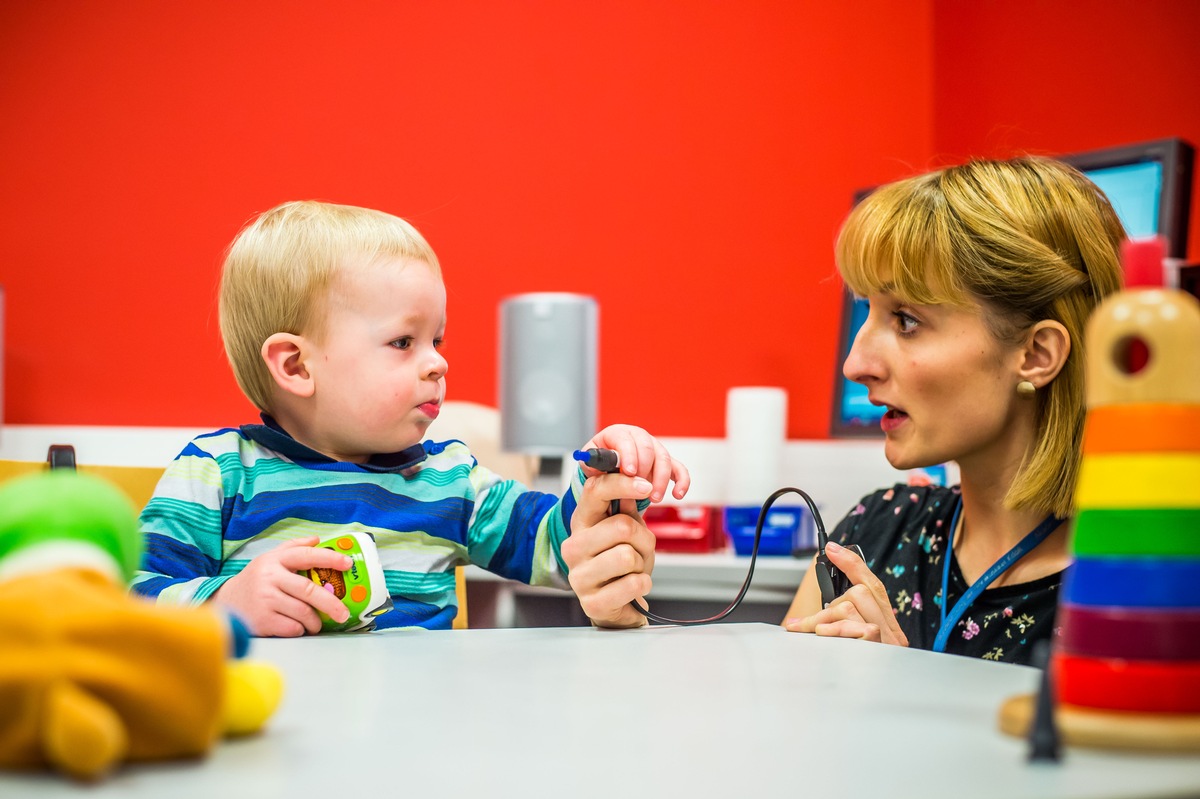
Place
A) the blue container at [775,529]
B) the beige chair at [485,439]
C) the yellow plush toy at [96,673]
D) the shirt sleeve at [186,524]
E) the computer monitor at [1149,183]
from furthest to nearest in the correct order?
the beige chair at [485,439]
the blue container at [775,529]
the computer monitor at [1149,183]
the shirt sleeve at [186,524]
the yellow plush toy at [96,673]

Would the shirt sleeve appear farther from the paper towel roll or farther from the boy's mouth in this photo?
the paper towel roll

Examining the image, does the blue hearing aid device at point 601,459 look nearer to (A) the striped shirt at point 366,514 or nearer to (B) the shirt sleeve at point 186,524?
(A) the striped shirt at point 366,514

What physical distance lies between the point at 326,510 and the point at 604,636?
41 centimetres

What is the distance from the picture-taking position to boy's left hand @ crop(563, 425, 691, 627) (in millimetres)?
911

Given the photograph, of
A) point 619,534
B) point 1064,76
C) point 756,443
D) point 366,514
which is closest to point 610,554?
point 619,534

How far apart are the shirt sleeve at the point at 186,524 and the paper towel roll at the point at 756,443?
4.67ft

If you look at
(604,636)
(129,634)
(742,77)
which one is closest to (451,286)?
(742,77)

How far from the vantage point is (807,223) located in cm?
282

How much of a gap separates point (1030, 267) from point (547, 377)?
1.34 m

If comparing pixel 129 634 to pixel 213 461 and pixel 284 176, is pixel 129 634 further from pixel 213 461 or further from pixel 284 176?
pixel 284 176

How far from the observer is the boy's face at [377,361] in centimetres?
115

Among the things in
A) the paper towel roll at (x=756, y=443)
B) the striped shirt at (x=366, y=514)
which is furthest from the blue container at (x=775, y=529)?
the striped shirt at (x=366, y=514)

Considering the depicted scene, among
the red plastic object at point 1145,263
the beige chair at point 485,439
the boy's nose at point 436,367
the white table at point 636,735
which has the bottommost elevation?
the beige chair at point 485,439

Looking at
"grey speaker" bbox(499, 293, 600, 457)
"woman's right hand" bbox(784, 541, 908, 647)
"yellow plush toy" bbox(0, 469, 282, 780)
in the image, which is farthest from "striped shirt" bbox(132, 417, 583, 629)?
"grey speaker" bbox(499, 293, 600, 457)
